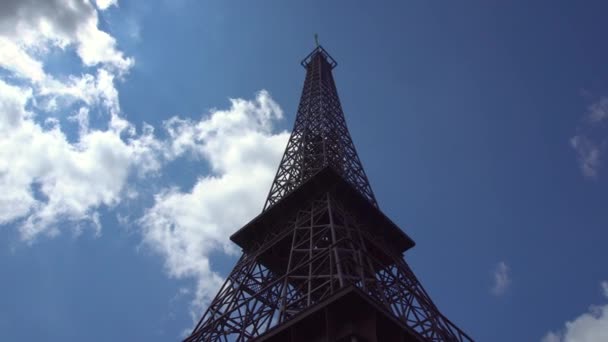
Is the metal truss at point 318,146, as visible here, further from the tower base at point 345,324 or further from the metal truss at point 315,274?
the tower base at point 345,324

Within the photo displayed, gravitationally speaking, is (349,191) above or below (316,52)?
below

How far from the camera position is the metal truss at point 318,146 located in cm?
3838

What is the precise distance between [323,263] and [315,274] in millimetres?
1377

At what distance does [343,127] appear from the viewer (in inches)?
1885

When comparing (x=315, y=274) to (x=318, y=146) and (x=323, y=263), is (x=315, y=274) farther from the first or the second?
(x=318, y=146)

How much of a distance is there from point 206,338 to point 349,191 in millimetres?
12471

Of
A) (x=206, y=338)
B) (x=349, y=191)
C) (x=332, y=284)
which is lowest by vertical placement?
(x=332, y=284)

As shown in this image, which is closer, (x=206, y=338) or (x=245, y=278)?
(x=206, y=338)

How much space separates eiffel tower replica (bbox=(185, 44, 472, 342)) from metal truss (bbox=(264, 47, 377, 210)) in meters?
0.11

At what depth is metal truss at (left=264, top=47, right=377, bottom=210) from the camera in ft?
126

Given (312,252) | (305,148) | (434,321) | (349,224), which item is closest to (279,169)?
(305,148)

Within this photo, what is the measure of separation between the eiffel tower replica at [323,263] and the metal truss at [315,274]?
0.19 feet

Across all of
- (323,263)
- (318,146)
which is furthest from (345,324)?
(318,146)

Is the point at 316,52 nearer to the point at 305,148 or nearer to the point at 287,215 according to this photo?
the point at 305,148
